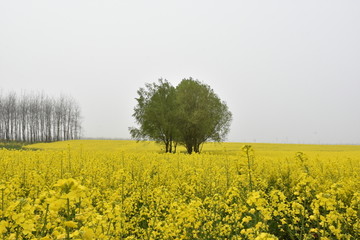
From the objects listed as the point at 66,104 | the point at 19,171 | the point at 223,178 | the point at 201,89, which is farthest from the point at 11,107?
the point at 223,178

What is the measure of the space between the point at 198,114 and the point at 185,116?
4.86ft

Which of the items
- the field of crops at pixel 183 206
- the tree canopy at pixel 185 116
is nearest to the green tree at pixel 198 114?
the tree canopy at pixel 185 116

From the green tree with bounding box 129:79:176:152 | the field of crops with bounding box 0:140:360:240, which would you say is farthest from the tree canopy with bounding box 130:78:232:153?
the field of crops with bounding box 0:140:360:240

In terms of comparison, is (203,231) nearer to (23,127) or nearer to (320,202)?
(320,202)

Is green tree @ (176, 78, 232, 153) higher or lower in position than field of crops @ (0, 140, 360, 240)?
higher

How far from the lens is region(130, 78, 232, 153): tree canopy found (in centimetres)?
2650

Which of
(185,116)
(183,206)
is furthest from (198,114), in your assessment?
(183,206)

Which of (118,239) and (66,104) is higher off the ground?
(66,104)

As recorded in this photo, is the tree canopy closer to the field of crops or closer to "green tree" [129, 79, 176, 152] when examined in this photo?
"green tree" [129, 79, 176, 152]

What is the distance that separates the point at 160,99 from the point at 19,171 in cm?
2110

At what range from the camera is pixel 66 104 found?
60.0 m

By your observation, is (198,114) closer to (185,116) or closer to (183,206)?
(185,116)

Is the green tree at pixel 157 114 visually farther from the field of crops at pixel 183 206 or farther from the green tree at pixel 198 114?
the field of crops at pixel 183 206

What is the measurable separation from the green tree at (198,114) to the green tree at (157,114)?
1086 mm
